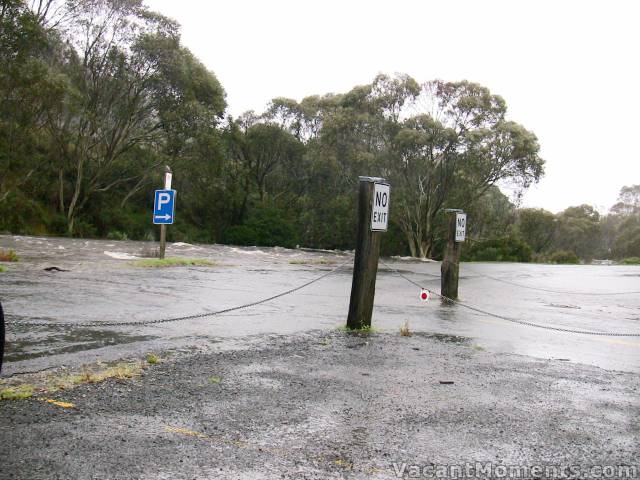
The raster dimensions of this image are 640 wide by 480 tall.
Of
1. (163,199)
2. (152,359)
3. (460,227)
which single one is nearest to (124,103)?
(163,199)

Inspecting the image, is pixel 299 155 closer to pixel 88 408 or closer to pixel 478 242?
pixel 478 242

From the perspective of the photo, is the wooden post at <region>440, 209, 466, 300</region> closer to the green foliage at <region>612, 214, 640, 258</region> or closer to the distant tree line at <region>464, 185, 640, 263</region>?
the distant tree line at <region>464, 185, 640, 263</region>

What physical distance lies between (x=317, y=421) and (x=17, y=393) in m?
2.18

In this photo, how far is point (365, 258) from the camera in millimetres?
8297

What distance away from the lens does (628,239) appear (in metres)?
72.2

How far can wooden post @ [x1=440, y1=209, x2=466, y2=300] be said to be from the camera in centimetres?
1339

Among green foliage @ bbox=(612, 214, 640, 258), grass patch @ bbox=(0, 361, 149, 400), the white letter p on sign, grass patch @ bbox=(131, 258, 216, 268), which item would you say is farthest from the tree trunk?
green foliage @ bbox=(612, 214, 640, 258)

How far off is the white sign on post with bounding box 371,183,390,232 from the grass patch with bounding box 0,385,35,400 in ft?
16.0

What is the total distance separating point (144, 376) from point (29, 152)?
30619 mm

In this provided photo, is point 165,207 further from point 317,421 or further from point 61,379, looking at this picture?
point 317,421

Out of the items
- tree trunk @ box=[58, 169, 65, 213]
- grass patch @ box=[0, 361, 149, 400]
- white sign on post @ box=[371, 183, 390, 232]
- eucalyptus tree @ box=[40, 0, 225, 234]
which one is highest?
eucalyptus tree @ box=[40, 0, 225, 234]

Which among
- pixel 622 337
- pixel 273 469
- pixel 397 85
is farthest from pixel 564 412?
pixel 397 85

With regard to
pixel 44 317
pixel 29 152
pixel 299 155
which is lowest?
pixel 44 317

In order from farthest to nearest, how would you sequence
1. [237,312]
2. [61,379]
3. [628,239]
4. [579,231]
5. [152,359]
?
[579,231]
[628,239]
[237,312]
[152,359]
[61,379]
